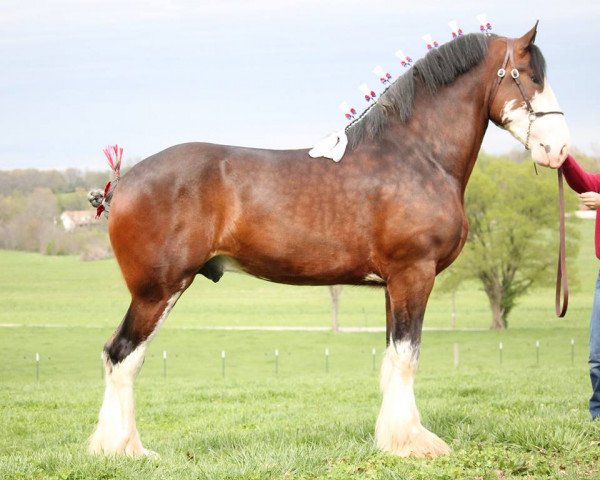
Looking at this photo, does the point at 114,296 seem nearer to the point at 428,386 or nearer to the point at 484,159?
the point at 484,159

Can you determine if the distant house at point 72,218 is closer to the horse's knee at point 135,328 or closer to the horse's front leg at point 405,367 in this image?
the horse's knee at point 135,328

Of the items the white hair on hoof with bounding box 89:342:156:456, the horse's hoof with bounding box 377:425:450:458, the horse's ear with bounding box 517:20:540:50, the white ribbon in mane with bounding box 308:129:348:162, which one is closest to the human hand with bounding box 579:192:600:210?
the horse's ear with bounding box 517:20:540:50

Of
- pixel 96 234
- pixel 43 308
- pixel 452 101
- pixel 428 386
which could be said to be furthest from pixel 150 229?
pixel 96 234

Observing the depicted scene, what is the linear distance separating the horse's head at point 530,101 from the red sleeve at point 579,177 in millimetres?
670

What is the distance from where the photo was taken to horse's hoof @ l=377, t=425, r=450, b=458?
21.0ft

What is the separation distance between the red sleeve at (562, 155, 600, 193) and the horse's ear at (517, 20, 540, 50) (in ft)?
3.97

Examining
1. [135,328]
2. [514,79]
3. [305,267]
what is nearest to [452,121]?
[514,79]

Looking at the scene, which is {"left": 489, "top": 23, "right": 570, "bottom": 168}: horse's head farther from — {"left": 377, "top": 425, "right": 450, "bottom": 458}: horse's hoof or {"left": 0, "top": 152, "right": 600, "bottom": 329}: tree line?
{"left": 0, "top": 152, "right": 600, "bottom": 329}: tree line

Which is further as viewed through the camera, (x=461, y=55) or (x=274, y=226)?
(x=461, y=55)

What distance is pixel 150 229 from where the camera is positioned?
6.45 metres

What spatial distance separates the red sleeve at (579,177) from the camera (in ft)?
24.1

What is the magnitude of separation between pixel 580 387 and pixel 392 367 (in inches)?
279

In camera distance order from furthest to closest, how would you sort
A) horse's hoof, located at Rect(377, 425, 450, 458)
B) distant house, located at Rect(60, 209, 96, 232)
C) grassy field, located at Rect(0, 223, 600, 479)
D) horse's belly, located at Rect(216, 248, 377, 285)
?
distant house, located at Rect(60, 209, 96, 232)
horse's belly, located at Rect(216, 248, 377, 285)
horse's hoof, located at Rect(377, 425, 450, 458)
grassy field, located at Rect(0, 223, 600, 479)

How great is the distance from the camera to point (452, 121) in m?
6.89
